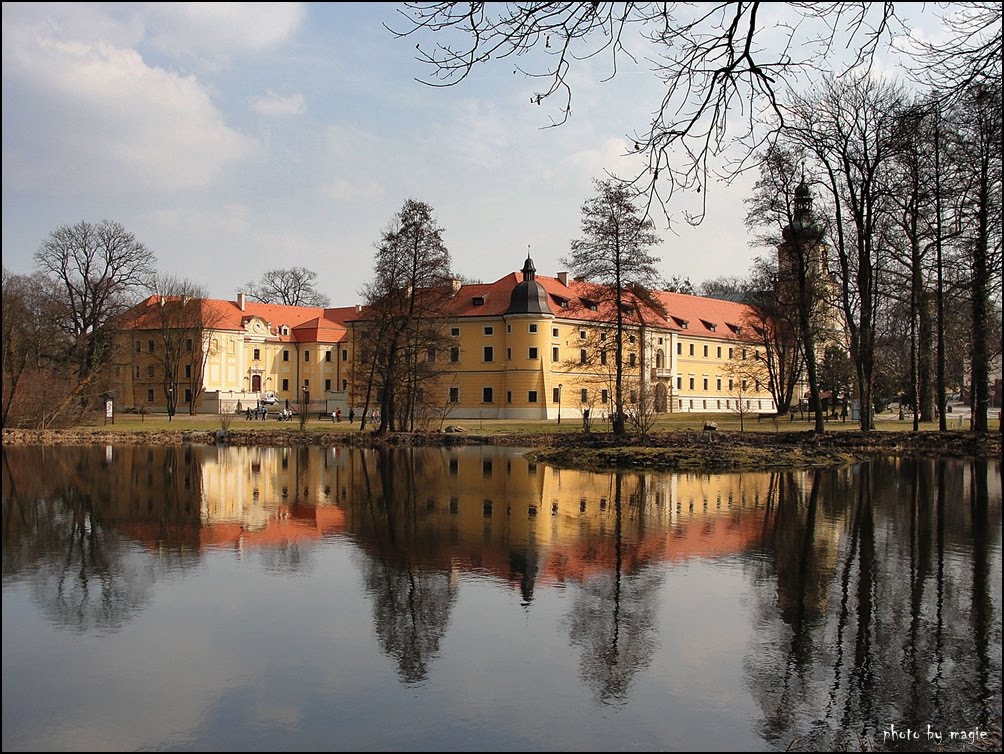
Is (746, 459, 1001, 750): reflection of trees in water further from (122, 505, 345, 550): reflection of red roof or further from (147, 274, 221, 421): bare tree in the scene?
(147, 274, 221, 421): bare tree

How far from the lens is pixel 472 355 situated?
66750 millimetres

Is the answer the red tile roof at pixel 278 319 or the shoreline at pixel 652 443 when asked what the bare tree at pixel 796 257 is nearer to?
the shoreline at pixel 652 443

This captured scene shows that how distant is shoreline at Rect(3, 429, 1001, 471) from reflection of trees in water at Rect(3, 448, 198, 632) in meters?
14.6

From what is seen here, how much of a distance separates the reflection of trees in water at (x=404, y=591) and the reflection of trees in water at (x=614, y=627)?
54.6 inches

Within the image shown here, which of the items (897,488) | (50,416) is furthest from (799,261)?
(50,416)

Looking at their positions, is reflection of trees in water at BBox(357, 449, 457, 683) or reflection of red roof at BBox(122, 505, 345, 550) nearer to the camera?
reflection of trees in water at BBox(357, 449, 457, 683)

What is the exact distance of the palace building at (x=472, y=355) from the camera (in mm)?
64250

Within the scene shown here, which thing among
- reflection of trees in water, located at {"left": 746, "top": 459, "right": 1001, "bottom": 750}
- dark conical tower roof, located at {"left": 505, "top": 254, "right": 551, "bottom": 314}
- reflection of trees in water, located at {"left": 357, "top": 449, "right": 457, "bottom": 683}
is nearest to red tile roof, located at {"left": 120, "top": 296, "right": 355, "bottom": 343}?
dark conical tower roof, located at {"left": 505, "top": 254, "right": 551, "bottom": 314}

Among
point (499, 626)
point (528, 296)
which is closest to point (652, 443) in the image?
point (499, 626)

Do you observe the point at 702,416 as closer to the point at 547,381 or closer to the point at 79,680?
the point at 547,381

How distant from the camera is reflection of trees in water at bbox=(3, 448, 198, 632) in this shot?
995 cm

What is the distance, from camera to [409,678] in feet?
25.1

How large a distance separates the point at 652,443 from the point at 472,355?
3337cm

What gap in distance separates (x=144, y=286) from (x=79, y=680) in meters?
59.2
